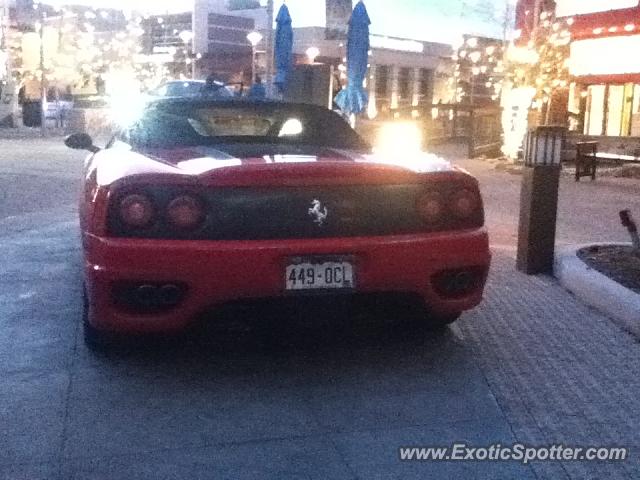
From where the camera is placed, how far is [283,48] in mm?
17422

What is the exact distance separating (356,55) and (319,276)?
39.6ft

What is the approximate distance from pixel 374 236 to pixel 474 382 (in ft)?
→ 2.52

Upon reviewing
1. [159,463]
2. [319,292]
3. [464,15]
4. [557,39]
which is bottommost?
[159,463]

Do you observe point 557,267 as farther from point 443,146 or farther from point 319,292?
point 443,146

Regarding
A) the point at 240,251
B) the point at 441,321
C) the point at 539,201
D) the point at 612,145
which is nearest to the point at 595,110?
the point at 612,145

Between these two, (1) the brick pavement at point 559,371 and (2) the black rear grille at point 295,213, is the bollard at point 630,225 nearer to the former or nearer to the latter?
(1) the brick pavement at point 559,371

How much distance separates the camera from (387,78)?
56719mm

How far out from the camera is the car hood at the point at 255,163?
365cm

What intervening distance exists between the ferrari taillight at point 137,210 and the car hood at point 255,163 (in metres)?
0.12

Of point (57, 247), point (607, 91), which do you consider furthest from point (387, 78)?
point (57, 247)

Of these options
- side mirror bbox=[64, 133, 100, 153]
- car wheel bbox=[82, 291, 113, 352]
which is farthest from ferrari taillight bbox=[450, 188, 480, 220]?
side mirror bbox=[64, 133, 100, 153]

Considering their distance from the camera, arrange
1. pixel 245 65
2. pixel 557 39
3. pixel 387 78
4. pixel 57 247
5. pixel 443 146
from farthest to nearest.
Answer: pixel 245 65, pixel 387 78, pixel 443 146, pixel 557 39, pixel 57 247

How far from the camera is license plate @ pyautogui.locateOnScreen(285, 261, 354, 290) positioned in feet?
11.8

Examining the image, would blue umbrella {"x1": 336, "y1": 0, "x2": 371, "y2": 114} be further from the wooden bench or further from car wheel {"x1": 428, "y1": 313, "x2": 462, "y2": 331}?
car wheel {"x1": 428, "y1": 313, "x2": 462, "y2": 331}
